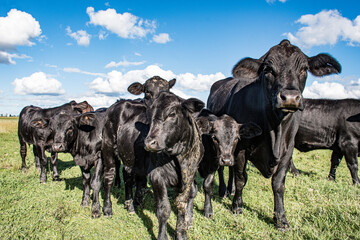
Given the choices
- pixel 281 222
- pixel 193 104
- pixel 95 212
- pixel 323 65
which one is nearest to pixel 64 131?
pixel 95 212

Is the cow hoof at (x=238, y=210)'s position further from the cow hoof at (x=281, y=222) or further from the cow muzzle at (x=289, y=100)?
the cow muzzle at (x=289, y=100)

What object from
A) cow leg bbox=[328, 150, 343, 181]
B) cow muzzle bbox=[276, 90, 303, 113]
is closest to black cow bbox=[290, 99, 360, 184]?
cow leg bbox=[328, 150, 343, 181]

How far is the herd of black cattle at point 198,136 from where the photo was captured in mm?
3633

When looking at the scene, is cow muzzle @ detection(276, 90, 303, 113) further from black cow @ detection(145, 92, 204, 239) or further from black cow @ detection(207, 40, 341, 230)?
black cow @ detection(145, 92, 204, 239)

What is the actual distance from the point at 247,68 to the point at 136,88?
3.58 metres

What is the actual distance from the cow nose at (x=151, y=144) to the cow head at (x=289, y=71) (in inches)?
63.1

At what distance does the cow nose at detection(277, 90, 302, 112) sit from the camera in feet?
10.6

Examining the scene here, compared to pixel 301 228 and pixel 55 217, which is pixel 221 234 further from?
pixel 55 217

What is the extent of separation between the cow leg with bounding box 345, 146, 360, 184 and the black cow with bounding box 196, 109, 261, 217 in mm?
4191

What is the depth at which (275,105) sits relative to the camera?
11.3 feet

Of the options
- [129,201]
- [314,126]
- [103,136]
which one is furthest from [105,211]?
[314,126]

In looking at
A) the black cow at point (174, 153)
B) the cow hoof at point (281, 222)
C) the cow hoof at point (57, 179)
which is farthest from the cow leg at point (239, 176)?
the cow hoof at point (57, 179)

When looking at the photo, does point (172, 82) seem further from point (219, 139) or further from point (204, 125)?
point (219, 139)

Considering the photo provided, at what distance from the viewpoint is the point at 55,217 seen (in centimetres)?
453
